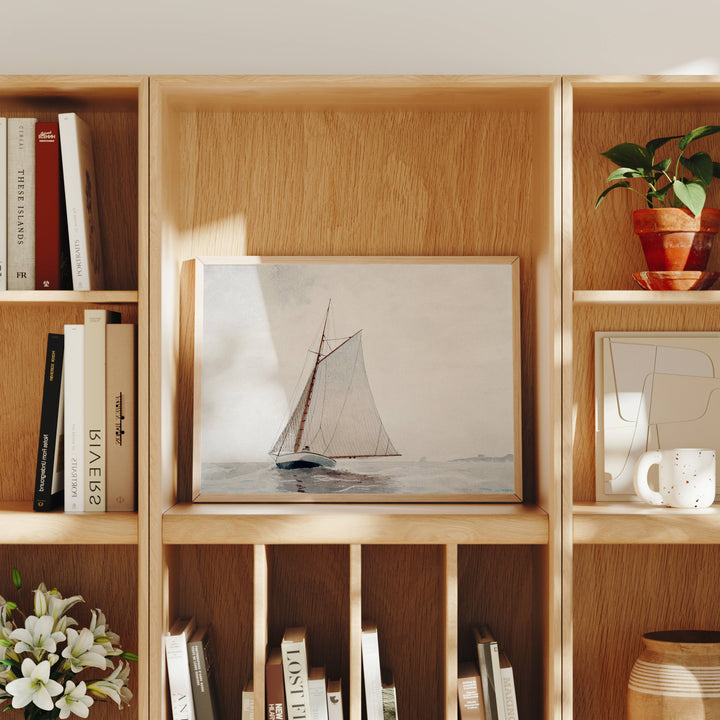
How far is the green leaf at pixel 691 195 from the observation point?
4.75 feet

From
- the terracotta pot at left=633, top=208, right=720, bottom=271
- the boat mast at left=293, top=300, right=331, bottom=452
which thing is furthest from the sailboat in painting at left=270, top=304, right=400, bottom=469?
the terracotta pot at left=633, top=208, right=720, bottom=271

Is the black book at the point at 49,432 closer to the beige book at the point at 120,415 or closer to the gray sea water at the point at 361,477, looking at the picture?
the beige book at the point at 120,415

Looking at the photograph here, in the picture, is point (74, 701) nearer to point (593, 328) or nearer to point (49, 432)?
point (49, 432)

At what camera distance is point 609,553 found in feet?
5.57

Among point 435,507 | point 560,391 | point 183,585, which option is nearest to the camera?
point 560,391

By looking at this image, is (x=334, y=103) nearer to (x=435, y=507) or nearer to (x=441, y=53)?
(x=441, y=53)

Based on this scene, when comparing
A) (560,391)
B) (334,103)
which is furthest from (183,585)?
(334,103)

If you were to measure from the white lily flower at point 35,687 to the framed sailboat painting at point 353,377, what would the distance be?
418mm

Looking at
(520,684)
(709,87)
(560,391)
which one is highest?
(709,87)

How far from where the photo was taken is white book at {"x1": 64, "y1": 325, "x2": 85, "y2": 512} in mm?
1491

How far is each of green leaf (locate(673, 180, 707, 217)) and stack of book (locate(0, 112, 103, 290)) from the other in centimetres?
111

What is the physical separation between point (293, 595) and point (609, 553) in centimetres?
67

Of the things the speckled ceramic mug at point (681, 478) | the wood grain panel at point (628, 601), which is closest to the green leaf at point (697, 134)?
the speckled ceramic mug at point (681, 478)

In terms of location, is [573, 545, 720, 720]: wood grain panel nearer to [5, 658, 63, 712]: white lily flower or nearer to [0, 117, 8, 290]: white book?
[5, 658, 63, 712]: white lily flower
